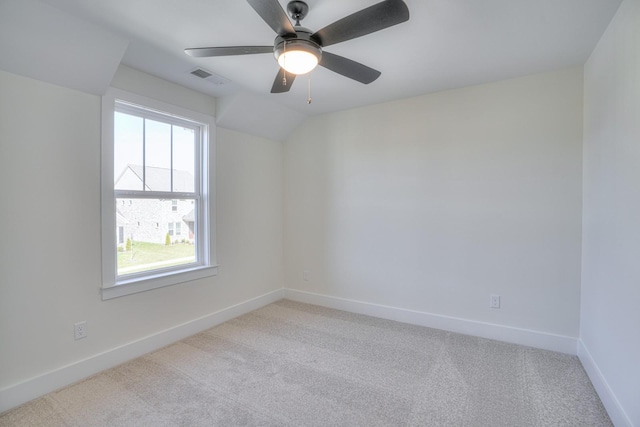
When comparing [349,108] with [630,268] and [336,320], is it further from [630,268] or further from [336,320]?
[630,268]

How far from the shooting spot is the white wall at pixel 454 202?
2.58 metres

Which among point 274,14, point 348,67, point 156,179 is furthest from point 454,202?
point 156,179

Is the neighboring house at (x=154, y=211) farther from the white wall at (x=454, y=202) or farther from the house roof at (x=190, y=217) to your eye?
the white wall at (x=454, y=202)

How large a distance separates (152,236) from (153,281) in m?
Answer: 0.43

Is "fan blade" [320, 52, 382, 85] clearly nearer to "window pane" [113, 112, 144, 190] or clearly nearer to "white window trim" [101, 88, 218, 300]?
"white window trim" [101, 88, 218, 300]

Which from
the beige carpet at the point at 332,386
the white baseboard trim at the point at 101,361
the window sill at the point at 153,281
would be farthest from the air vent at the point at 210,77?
the beige carpet at the point at 332,386

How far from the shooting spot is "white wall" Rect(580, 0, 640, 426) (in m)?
1.56

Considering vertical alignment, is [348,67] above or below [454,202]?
above

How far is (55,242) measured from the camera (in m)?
2.13

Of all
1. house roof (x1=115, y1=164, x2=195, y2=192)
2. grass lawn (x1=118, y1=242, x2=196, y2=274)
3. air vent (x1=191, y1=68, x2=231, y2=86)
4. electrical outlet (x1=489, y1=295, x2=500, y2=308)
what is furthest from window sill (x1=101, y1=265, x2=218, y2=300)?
electrical outlet (x1=489, y1=295, x2=500, y2=308)

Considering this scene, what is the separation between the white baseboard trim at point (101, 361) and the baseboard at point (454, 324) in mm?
1175

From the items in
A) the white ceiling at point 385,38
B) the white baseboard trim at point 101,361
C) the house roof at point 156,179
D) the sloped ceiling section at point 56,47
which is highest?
the white ceiling at point 385,38

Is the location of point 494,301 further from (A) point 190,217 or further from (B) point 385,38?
(A) point 190,217

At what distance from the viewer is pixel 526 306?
8.89ft
